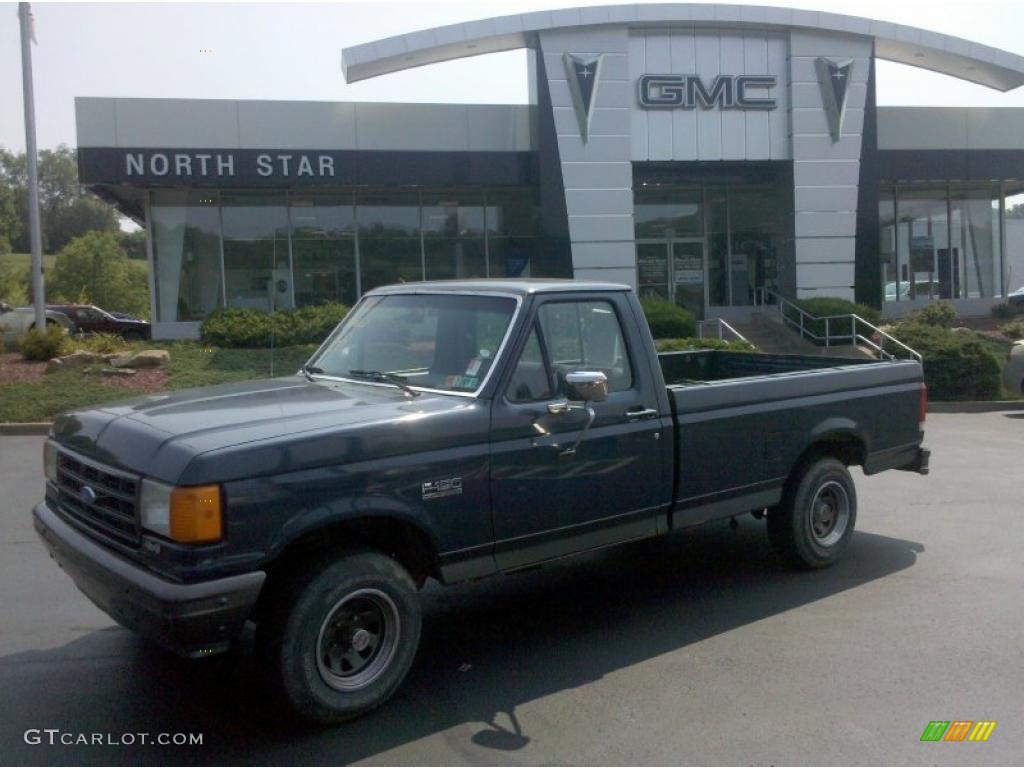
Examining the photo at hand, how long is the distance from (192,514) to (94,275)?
53202 millimetres

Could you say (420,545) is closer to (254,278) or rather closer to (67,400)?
(67,400)

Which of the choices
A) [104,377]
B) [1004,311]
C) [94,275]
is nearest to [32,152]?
[104,377]

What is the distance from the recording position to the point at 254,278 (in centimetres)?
2588

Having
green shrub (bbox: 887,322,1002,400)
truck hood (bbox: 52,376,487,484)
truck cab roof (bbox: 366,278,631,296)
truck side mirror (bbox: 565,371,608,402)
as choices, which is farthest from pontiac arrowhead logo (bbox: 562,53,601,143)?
truck side mirror (bbox: 565,371,608,402)

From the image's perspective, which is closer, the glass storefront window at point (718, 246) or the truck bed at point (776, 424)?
the truck bed at point (776, 424)

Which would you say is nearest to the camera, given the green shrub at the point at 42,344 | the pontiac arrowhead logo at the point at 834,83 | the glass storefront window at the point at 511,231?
the green shrub at the point at 42,344

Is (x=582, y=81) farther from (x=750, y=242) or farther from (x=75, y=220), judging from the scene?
(x=75, y=220)

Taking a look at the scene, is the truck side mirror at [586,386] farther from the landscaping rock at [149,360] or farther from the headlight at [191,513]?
the landscaping rock at [149,360]

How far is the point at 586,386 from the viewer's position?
5.01m

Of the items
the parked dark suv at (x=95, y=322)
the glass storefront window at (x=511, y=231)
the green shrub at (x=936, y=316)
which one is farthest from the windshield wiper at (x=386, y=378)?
the parked dark suv at (x=95, y=322)

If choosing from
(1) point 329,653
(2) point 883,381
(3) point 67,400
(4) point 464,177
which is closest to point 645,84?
(4) point 464,177

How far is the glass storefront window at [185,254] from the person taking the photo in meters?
25.2

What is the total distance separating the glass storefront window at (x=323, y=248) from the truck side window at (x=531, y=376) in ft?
69.7

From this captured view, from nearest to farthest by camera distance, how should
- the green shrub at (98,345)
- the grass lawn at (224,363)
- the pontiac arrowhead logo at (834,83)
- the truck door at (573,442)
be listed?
the truck door at (573,442) → the grass lawn at (224,363) → the green shrub at (98,345) → the pontiac arrowhead logo at (834,83)
